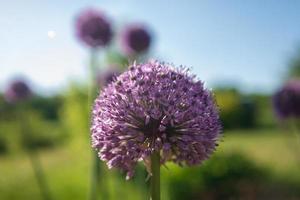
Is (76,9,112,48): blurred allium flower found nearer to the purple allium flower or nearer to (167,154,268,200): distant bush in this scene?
the purple allium flower

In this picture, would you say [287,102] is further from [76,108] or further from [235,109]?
[235,109]

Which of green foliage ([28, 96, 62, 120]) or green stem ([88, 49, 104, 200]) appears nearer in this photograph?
green stem ([88, 49, 104, 200])

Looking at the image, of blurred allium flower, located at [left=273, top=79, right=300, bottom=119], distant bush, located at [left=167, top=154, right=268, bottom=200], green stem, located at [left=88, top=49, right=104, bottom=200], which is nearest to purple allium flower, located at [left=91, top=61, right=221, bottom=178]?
green stem, located at [left=88, top=49, right=104, bottom=200]

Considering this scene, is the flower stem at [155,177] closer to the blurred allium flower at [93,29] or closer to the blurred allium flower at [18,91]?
the blurred allium flower at [93,29]

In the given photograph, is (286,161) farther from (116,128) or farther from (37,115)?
(116,128)

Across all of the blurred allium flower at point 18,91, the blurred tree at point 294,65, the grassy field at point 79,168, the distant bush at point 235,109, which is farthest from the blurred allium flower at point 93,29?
the blurred tree at point 294,65

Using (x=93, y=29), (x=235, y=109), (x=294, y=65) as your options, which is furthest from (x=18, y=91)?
(x=294, y=65)
